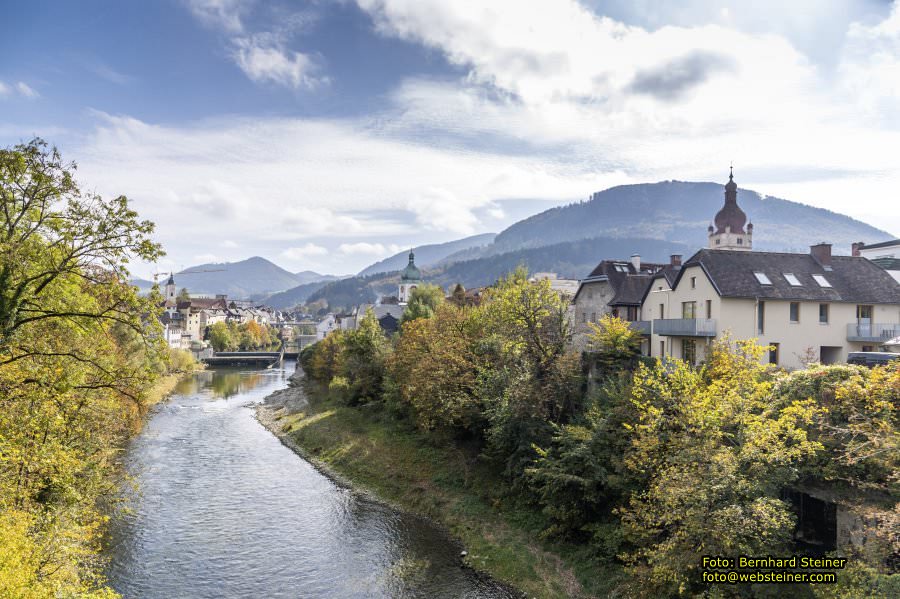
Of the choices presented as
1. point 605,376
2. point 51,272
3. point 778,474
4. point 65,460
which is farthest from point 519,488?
point 51,272

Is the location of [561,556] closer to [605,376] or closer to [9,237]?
[605,376]

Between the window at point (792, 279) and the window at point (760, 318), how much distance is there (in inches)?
114

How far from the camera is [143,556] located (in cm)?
2742

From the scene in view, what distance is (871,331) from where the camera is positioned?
34.5m

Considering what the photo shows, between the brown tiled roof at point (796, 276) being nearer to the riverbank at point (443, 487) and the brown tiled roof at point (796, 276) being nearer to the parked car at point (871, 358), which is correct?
the parked car at point (871, 358)

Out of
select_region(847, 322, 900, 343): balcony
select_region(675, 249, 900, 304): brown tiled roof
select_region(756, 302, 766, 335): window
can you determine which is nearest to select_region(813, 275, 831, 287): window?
select_region(675, 249, 900, 304): brown tiled roof

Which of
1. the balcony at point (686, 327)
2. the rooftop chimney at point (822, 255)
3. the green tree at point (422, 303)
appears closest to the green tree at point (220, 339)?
the green tree at point (422, 303)

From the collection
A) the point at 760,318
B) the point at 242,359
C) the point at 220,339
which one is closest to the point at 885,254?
the point at 760,318

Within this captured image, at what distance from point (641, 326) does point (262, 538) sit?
1187 inches

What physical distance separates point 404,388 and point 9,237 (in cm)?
3523

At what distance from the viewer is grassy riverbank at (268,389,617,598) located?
1019 inches

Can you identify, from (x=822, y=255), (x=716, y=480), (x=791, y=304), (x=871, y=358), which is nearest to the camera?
(x=716, y=480)

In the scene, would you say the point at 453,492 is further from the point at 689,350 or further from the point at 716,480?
the point at 716,480

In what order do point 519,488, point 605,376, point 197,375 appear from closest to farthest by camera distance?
point 519,488, point 605,376, point 197,375
